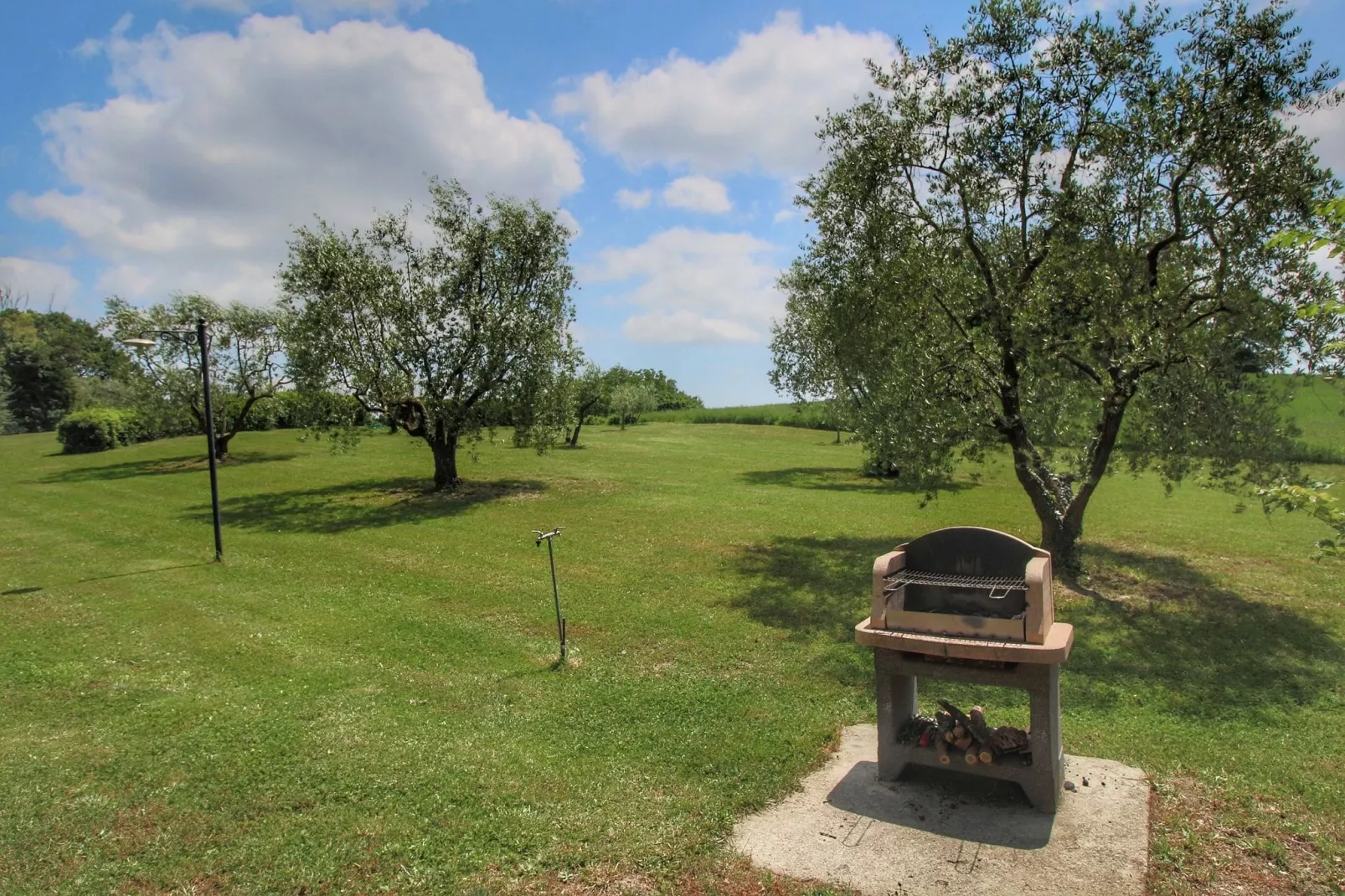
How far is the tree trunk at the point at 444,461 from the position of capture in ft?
81.3

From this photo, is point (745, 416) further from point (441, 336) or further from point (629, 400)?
point (441, 336)

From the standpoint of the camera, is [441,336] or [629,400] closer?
[441,336]

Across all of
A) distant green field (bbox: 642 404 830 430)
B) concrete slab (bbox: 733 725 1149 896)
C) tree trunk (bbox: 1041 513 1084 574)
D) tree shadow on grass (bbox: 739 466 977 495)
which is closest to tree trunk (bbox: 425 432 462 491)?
tree shadow on grass (bbox: 739 466 977 495)

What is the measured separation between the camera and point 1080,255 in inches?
513

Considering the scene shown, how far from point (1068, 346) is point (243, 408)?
32916 millimetres

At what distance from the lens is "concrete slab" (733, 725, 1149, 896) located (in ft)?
15.4

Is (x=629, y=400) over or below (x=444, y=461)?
over

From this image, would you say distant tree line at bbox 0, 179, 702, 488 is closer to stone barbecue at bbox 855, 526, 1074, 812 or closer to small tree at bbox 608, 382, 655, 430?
stone barbecue at bbox 855, 526, 1074, 812

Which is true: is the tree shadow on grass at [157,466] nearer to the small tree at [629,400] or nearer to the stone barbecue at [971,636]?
the small tree at [629,400]

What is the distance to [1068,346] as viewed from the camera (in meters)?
12.9

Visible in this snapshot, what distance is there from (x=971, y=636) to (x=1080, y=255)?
397 inches

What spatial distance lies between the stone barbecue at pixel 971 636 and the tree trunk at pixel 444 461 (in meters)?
20.7

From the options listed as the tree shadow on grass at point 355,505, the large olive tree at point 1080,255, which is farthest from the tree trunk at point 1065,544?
the tree shadow on grass at point 355,505

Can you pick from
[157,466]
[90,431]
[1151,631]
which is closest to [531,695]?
[1151,631]
